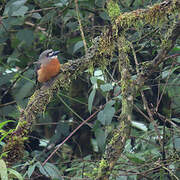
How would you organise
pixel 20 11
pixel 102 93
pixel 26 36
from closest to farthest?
pixel 20 11
pixel 102 93
pixel 26 36

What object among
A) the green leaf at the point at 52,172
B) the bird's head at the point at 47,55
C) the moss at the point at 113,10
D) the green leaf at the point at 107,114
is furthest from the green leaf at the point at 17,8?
the green leaf at the point at 52,172

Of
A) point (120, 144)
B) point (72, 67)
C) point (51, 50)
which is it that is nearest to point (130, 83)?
point (120, 144)

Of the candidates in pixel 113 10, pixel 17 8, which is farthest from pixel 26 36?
pixel 113 10

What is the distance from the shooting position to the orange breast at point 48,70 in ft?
14.6

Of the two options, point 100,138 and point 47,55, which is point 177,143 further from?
point 47,55

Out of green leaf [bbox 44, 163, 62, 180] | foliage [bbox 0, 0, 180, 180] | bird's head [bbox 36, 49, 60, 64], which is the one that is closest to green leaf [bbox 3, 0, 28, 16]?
foliage [bbox 0, 0, 180, 180]

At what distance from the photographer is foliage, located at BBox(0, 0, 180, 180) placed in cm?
359

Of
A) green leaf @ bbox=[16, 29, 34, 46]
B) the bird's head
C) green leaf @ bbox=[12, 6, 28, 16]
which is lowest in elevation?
the bird's head

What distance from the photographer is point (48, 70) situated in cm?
458

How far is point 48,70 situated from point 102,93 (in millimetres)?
827

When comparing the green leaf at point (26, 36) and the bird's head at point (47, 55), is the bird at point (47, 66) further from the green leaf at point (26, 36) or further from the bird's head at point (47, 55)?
the green leaf at point (26, 36)

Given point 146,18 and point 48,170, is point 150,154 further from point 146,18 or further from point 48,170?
point 146,18

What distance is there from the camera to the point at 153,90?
4.69 meters

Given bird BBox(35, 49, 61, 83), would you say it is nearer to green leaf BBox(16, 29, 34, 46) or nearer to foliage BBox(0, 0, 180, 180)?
foliage BBox(0, 0, 180, 180)
